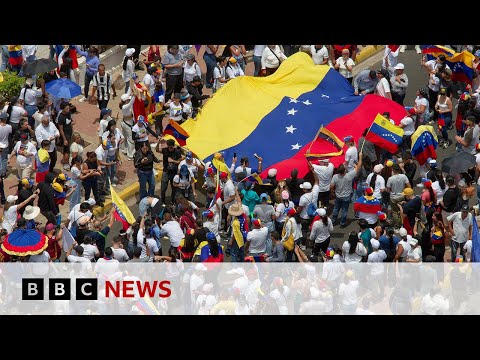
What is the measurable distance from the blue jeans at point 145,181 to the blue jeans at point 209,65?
4986 millimetres

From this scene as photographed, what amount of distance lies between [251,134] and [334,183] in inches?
119

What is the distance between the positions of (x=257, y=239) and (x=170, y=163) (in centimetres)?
405

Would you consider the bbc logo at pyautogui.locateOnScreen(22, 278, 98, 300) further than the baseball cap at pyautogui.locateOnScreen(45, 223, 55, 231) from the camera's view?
No

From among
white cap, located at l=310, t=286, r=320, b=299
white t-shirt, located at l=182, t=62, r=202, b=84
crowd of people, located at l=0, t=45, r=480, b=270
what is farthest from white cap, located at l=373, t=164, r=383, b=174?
white t-shirt, located at l=182, t=62, r=202, b=84

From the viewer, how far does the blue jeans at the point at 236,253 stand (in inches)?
1112

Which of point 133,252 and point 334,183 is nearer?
point 133,252

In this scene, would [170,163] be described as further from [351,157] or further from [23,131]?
[351,157]

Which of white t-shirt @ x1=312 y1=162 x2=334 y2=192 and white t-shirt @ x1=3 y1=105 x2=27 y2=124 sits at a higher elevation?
white t-shirt @ x1=3 y1=105 x2=27 y2=124

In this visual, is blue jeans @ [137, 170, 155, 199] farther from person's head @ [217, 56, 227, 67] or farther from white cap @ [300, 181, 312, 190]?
person's head @ [217, 56, 227, 67]

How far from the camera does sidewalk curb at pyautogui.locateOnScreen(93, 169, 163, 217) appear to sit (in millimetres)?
30906

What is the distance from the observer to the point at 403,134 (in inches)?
1242

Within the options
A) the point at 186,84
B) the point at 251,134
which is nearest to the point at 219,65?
the point at 186,84

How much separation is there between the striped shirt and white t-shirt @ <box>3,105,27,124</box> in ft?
7.74
